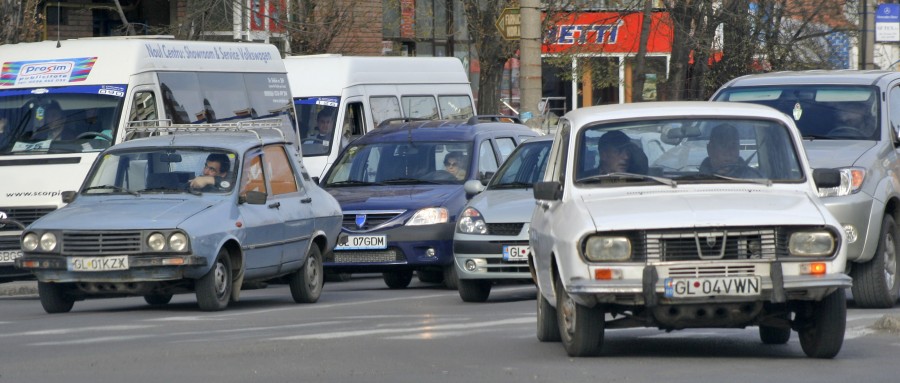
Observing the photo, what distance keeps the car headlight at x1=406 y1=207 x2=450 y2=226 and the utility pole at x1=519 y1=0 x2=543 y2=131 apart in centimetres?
837

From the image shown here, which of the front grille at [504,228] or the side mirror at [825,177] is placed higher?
the side mirror at [825,177]

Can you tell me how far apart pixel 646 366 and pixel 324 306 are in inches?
239

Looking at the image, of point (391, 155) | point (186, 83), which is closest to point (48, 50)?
point (186, 83)

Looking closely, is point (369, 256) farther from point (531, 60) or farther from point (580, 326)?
point (531, 60)

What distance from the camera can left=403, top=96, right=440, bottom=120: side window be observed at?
85.3 feet

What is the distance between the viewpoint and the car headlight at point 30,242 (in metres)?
13.7

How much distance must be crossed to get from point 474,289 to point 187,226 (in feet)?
9.90

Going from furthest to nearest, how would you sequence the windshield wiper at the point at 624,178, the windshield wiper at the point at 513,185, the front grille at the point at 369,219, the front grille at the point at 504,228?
the front grille at the point at 369,219 → the windshield wiper at the point at 513,185 → the front grille at the point at 504,228 → the windshield wiper at the point at 624,178

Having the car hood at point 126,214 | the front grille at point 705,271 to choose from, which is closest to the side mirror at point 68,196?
the car hood at point 126,214

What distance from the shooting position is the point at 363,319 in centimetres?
1309

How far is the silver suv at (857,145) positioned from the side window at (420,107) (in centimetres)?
1125

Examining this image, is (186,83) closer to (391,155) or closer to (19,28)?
(391,155)

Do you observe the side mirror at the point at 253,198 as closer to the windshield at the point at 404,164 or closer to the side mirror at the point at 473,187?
the side mirror at the point at 473,187

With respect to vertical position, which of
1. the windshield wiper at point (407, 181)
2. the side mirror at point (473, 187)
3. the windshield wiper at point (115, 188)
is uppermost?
the windshield wiper at point (115, 188)
